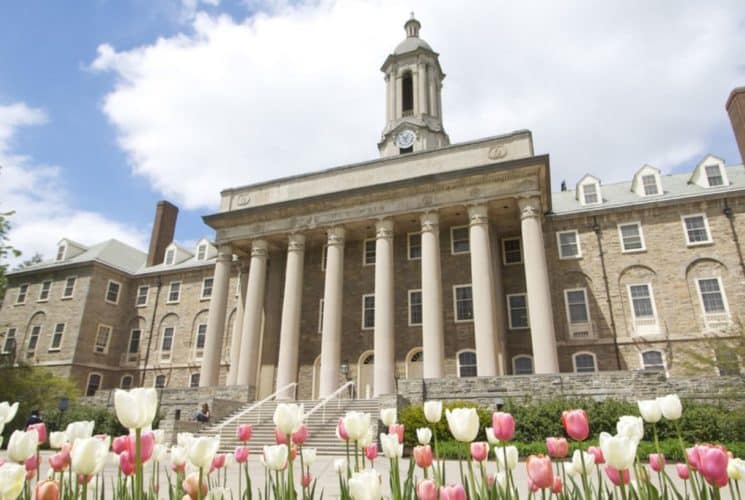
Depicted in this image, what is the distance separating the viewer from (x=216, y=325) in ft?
97.2

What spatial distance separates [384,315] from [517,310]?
8.91 meters

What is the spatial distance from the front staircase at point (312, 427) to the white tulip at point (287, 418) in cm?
1493

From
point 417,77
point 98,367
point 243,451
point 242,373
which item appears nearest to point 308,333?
point 242,373

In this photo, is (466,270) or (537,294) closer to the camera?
(537,294)

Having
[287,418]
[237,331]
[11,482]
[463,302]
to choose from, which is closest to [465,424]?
[287,418]

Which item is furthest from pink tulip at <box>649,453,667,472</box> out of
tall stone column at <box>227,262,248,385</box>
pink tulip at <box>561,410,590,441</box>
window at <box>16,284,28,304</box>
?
window at <box>16,284,28,304</box>

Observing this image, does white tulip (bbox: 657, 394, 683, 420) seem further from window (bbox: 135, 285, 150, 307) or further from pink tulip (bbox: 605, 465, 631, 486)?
window (bbox: 135, 285, 150, 307)

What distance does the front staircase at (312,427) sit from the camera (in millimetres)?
18312

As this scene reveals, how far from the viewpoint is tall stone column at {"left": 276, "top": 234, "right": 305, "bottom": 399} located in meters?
27.2

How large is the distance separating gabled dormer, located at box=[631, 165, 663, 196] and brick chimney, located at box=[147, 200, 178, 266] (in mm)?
40382

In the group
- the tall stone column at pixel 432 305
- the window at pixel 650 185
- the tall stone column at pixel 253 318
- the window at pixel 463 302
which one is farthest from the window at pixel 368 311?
the window at pixel 650 185

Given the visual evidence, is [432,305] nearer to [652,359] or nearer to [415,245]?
[415,245]

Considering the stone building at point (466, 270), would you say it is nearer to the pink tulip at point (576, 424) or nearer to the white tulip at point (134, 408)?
the pink tulip at point (576, 424)

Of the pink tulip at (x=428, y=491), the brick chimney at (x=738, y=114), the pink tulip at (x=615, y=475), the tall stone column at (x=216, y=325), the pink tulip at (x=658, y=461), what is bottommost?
the pink tulip at (x=428, y=491)
